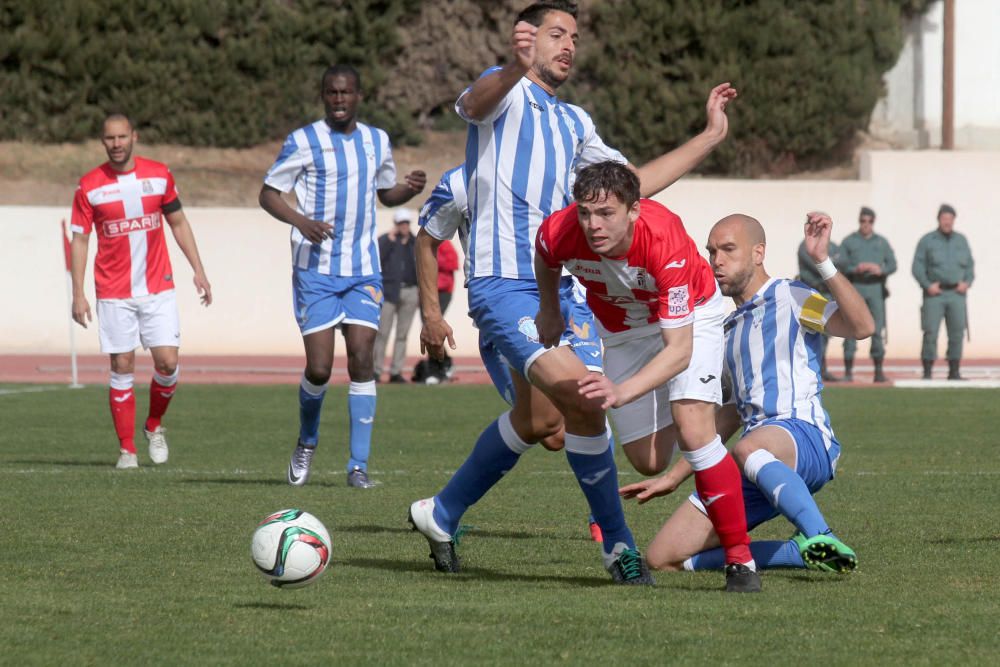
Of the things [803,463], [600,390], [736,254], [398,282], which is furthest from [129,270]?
[398,282]

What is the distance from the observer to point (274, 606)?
551 cm

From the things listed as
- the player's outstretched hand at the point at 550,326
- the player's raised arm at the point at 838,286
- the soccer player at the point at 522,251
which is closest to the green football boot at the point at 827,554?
the soccer player at the point at 522,251

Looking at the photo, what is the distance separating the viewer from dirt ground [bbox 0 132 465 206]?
1195 inches

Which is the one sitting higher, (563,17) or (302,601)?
(563,17)

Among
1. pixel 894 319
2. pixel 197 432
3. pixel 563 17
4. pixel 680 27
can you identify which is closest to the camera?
pixel 563 17

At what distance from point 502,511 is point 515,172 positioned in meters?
2.46

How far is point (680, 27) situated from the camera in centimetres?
3172

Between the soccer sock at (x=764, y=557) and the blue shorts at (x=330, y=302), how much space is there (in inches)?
141

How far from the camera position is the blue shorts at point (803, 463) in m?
6.44

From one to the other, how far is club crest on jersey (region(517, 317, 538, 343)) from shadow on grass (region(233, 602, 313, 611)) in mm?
1328

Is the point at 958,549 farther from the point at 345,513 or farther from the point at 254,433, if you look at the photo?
the point at 254,433

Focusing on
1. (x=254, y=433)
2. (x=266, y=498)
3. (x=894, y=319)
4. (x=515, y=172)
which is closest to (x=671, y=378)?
(x=515, y=172)

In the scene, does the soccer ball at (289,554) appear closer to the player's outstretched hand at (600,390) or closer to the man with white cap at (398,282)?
the player's outstretched hand at (600,390)

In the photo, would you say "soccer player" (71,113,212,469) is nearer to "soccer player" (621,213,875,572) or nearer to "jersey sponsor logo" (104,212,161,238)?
"jersey sponsor logo" (104,212,161,238)
